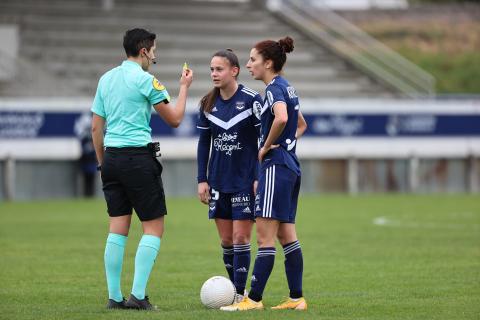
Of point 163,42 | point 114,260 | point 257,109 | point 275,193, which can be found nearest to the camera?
point 275,193

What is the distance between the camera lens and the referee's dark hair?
873 cm

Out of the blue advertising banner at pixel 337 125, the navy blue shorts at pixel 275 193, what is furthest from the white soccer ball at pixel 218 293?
the blue advertising banner at pixel 337 125

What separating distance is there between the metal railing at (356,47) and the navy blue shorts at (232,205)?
23.5 meters

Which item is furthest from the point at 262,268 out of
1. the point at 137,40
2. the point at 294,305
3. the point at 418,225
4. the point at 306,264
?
the point at 418,225

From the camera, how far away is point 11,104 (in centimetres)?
2506

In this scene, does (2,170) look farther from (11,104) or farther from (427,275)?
(427,275)

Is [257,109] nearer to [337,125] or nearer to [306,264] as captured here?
[306,264]

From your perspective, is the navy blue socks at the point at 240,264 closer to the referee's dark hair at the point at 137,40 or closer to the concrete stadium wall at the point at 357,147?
the referee's dark hair at the point at 137,40

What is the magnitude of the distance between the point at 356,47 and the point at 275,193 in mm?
26961

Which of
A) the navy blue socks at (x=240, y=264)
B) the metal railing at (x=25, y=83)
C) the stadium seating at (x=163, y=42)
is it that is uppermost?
the stadium seating at (x=163, y=42)

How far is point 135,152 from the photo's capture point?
347 inches

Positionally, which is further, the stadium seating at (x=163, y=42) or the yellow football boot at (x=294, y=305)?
the stadium seating at (x=163, y=42)

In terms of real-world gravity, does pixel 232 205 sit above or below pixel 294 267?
above

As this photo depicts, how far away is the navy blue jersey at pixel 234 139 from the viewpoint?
9258 mm
